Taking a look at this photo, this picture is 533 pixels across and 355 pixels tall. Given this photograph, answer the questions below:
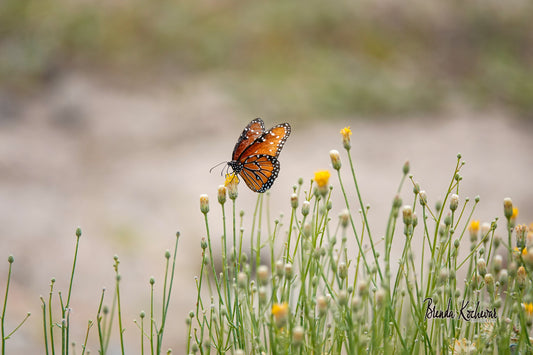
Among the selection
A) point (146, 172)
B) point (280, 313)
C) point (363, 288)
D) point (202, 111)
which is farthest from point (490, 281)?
point (202, 111)

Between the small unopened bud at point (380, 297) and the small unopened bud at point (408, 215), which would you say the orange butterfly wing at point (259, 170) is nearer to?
the small unopened bud at point (408, 215)

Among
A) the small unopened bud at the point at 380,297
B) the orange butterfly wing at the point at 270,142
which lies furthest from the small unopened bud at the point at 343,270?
the orange butterfly wing at the point at 270,142

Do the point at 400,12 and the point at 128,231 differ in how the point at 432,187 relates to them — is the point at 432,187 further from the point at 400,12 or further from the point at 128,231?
the point at 400,12

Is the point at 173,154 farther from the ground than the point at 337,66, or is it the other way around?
the point at 337,66

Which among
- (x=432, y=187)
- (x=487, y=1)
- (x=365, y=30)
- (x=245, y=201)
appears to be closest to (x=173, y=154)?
(x=245, y=201)

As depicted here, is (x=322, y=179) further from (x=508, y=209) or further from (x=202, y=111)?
(x=202, y=111)

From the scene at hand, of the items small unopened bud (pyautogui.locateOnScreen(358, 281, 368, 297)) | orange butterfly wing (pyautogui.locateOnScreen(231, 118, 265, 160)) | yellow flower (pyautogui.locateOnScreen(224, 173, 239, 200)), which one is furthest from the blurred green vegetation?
small unopened bud (pyautogui.locateOnScreen(358, 281, 368, 297))

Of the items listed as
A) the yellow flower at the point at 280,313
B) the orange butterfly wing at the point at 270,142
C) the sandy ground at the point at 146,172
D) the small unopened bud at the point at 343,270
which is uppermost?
the sandy ground at the point at 146,172
